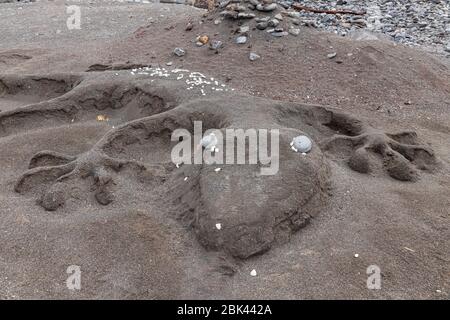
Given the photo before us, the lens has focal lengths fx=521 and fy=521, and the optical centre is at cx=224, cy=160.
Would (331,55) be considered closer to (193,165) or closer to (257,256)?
(193,165)

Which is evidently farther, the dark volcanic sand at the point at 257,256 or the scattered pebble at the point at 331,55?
the scattered pebble at the point at 331,55

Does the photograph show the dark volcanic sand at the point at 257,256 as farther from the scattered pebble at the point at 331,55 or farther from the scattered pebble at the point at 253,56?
the scattered pebble at the point at 331,55

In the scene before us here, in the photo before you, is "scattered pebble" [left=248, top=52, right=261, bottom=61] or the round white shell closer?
the round white shell

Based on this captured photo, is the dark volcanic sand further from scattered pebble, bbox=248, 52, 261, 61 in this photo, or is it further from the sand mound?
scattered pebble, bbox=248, 52, 261, 61

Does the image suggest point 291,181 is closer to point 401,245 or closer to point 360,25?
point 401,245

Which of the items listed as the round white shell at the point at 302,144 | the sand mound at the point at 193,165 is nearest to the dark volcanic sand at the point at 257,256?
the sand mound at the point at 193,165

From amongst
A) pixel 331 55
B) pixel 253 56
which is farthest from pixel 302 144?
pixel 331 55

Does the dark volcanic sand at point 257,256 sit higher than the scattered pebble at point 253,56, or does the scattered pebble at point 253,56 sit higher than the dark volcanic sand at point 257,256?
the dark volcanic sand at point 257,256

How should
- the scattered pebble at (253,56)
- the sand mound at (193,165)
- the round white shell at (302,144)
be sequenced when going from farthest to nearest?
the scattered pebble at (253,56)
the round white shell at (302,144)
the sand mound at (193,165)

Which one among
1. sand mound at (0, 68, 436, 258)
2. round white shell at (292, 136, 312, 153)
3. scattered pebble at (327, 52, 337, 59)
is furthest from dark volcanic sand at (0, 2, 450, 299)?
scattered pebble at (327, 52, 337, 59)

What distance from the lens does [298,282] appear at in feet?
9.82

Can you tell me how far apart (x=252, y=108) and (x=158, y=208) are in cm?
137

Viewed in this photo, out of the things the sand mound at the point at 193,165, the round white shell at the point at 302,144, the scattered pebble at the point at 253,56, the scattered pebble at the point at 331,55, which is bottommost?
the scattered pebble at the point at 253,56

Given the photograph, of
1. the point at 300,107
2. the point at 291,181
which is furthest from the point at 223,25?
the point at 291,181
